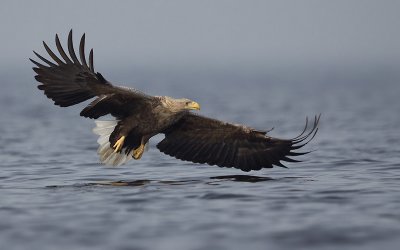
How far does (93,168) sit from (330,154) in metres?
3.88

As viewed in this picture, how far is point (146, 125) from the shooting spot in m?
11.1

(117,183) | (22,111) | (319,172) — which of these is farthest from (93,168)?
(22,111)

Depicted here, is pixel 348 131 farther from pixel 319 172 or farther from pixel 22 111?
pixel 22 111

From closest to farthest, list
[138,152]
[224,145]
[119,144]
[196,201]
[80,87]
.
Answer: [196,201]
[80,87]
[119,144]
[138,152]
[224,145]

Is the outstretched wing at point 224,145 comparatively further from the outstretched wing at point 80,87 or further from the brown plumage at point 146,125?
the outstretched wing at point 80,87

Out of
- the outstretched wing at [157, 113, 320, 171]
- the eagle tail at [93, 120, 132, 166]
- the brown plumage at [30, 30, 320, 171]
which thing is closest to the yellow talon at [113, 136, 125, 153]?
the brown plumage at [30, 30, 320, 171]

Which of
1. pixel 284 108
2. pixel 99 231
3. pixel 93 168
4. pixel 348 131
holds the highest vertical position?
pixel 284 108

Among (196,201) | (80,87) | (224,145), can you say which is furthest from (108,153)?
(196,201)

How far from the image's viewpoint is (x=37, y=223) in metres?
8.38

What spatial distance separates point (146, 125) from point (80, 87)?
2.97ft

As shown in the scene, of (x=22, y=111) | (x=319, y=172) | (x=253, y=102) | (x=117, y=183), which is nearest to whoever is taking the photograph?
(x=117, y=183)

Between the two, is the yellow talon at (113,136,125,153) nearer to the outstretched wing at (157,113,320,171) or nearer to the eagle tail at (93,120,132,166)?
the eagle tail at (93,120,132,166)

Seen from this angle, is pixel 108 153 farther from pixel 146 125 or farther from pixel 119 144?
pixel 146 125

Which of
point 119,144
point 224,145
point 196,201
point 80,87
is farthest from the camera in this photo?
point 224,145
